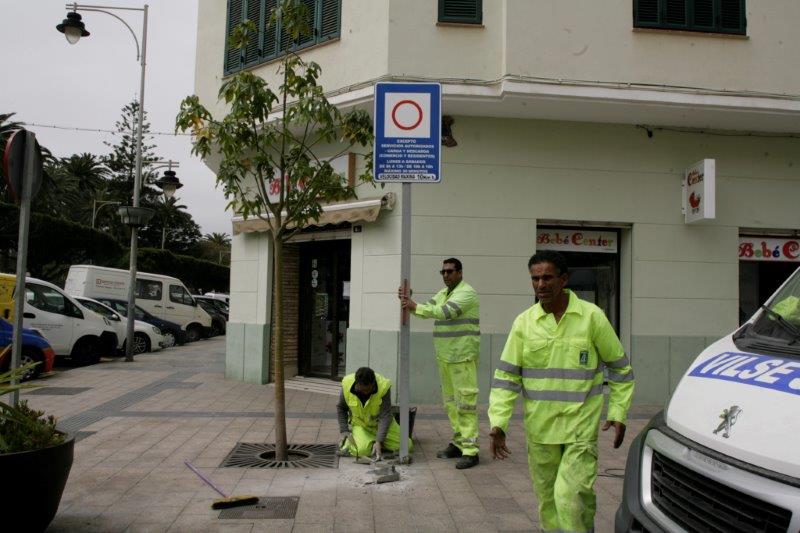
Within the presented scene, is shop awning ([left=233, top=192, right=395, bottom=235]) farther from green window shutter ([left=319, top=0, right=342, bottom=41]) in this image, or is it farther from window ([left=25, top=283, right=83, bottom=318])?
window ([left=25, top=283, right=83, bottom=318])

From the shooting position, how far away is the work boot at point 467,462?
5.88 m

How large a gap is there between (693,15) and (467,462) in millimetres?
7151

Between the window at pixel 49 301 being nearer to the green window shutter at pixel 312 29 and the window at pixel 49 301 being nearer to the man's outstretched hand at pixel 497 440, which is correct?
the green window shutter at pixel 312 29

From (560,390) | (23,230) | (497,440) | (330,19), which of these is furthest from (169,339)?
(560,390)

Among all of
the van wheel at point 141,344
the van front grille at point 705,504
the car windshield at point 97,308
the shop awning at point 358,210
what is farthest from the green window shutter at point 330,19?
the van wheel at point 141,344

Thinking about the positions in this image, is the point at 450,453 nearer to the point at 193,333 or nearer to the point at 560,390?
the point at 560,390

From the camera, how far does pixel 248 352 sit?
11148 mm

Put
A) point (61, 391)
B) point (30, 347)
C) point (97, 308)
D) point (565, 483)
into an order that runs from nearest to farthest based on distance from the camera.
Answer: point (565, 483) → point (61, 391) → point (30, 347) → point (97, 308)

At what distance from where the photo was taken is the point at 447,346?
6250mm

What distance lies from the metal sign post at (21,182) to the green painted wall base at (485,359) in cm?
485

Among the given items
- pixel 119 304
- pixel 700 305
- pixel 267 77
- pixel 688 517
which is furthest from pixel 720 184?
pixel 119 304

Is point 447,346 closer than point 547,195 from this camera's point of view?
Yes

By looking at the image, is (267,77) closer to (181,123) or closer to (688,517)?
(181,123)

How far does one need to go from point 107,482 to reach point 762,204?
358 inches
